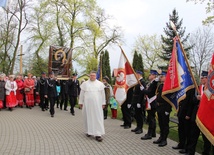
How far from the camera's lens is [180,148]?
270 inches

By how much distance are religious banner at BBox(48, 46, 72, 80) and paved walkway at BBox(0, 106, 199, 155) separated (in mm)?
6405

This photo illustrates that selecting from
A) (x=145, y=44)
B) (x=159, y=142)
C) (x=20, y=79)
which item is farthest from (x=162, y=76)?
(x=145, y=44)

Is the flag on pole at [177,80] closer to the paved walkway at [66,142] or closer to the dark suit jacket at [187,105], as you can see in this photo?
the dark suit jacket at [187,105]

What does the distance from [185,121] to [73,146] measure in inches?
117

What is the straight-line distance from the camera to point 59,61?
16219 millimetres

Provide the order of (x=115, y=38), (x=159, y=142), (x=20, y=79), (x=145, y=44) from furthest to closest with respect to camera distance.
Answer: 1. (x=145, y=44)
2. (x=115, y=38)
3. (x=20, y=79)
4. (x=159, y=142)

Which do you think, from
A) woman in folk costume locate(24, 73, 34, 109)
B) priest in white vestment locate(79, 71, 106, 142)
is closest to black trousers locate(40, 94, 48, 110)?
woman in folk costume locate(24, 73, 34, 109)

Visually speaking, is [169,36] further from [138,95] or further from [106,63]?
[138,95]

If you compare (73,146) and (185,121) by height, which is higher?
(185,121)

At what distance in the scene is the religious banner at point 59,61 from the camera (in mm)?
15861

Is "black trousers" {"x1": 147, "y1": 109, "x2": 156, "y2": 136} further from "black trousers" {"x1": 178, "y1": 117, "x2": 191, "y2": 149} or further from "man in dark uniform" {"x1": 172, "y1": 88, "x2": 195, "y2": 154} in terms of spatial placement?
"black trousers" {"x1": 178, "y1": 117, "x2": 191, "y2": 149}

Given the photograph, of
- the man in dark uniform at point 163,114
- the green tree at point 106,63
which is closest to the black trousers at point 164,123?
the man in dark uniform at point 163,114

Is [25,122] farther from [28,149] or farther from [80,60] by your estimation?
[80,60]

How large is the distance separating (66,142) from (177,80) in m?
3.48
